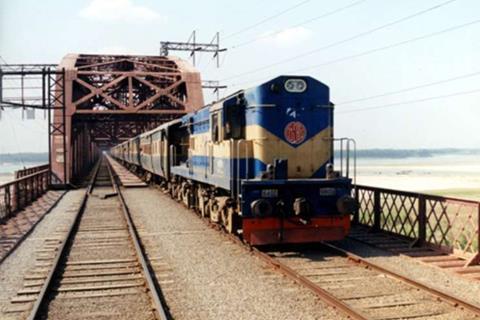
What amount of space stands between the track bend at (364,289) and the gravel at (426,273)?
36 centimetres

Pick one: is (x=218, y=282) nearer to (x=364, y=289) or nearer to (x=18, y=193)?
(x=364, y=289)

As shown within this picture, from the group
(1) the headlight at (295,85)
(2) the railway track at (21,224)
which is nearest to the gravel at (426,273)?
(1) the headlight at (295,85)

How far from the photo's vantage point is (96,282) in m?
9.18

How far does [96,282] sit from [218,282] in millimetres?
2050

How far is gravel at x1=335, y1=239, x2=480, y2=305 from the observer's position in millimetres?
8370

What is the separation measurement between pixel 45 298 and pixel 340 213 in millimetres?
6109

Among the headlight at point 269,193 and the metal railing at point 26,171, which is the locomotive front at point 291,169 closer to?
the headlight at point 269,193

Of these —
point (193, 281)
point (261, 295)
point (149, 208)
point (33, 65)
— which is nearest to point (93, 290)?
point (193, 281)

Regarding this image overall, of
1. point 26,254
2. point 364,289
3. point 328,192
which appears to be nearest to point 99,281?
point 26,254

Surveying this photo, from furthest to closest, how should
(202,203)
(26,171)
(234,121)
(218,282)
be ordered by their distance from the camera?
(26,171)
(202,203)
(234,121)
(218,282)

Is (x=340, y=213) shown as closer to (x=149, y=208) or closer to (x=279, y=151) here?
(x=279, y=151)

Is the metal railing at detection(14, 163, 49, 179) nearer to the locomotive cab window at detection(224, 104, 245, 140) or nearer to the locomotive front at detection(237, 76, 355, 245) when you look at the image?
the locomotive cab window at detection(224, 104, 245, 140)

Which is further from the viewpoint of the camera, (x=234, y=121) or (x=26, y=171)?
(x=26, y=171)

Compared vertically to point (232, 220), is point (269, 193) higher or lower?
higher
